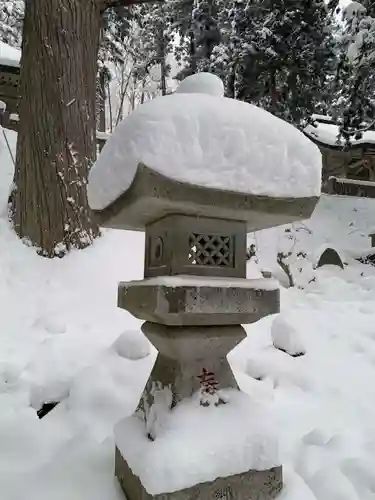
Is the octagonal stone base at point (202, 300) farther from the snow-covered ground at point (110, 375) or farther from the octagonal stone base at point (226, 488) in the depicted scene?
the snow-covered ground at point (110, 375)

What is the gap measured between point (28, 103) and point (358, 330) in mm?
4559

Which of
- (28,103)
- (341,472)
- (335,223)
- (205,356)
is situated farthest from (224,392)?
(335,223)

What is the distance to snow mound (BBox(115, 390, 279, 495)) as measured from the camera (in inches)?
71.9

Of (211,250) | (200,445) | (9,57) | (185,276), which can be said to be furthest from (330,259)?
(9,57)

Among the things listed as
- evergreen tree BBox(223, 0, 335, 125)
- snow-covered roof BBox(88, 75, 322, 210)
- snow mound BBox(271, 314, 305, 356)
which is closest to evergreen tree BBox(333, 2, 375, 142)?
evergreen tree BBox(223, 0, 335, 125)

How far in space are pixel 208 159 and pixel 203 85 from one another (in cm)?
52

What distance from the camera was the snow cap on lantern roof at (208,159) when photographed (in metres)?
1.78

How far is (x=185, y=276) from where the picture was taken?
6.57 ft

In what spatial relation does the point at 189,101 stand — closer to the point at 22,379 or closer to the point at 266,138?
the point at 266,138

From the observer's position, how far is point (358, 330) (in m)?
4.49

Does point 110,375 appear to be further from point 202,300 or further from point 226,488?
point 202,300

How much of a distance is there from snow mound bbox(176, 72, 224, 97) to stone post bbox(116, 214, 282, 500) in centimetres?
62

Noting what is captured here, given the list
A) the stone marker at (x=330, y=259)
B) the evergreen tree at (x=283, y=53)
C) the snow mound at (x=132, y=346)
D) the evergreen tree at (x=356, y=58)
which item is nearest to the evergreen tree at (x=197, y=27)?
the evergreen tree at (x=283, y=53)

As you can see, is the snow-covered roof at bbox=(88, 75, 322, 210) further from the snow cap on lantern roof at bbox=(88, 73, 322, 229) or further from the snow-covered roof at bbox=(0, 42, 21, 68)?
the snow-covered roof at bbox=(0, 42, 21, 68)
